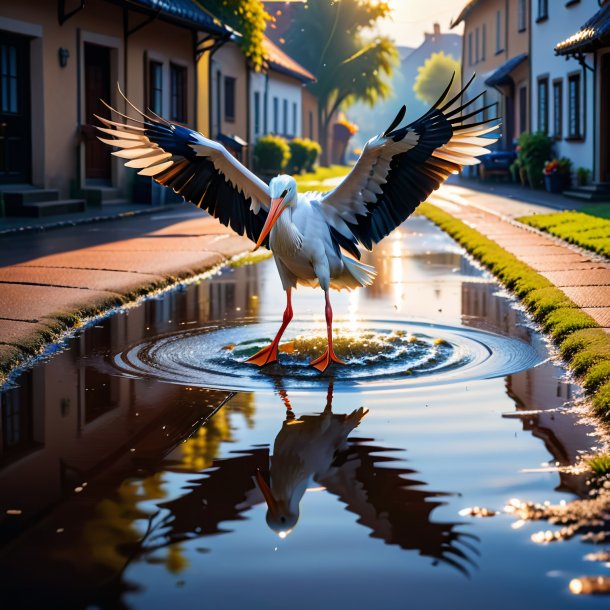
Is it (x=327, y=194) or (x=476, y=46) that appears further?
(x=476, y=46)

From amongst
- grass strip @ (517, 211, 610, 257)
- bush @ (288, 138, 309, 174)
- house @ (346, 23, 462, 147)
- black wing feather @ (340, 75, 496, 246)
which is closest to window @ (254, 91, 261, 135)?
bush @ (288, 138, 309, 174)

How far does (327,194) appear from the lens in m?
6.75

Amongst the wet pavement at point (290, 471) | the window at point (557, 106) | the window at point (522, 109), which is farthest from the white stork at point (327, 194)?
the window at point (522, 109)

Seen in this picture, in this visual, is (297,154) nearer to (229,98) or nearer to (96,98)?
(229,98)

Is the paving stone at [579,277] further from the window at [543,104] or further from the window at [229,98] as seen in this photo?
the window at [229,98]

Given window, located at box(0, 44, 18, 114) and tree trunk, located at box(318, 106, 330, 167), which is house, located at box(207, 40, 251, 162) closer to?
window, located at box(0, 44, 18, 114)

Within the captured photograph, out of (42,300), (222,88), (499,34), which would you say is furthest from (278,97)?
(42,300)

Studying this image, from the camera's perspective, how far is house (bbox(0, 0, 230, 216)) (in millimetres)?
17344

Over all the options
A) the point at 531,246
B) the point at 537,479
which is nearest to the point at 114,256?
the point at 531,246

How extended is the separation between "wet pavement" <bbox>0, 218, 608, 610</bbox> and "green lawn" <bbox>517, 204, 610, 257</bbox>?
16.3 ft

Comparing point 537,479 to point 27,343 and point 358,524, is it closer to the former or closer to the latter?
point 358,524

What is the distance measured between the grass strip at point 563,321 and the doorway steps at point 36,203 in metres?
6.78

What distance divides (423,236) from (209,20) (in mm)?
9616

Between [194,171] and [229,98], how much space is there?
920 inches
